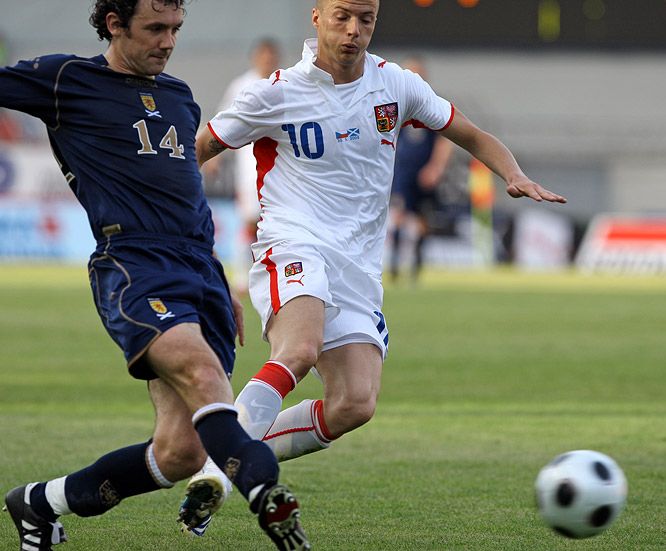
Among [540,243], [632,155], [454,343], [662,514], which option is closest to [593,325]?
[454,343]

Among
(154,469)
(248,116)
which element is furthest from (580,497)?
(248,116)

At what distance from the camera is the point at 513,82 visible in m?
36.7

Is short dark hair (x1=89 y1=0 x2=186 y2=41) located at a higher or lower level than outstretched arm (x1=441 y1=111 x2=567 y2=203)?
higher

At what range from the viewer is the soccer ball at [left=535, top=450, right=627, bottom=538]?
4551 mm

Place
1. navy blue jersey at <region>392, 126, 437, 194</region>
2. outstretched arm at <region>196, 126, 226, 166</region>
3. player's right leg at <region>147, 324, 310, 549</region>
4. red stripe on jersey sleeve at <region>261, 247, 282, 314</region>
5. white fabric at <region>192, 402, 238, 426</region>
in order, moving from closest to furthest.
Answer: player's right leg at <region>147, 324, 310, 549</region>, white fabric at <region>192, 402, 238, 426</region>, red stripe on jersey sleeve at <region>261, 247, 282, 314</region>, outstretched arm at <region>196, 126, 226, 166</region>, navy blue jersey at <region>392, 126, 437, 194</region>

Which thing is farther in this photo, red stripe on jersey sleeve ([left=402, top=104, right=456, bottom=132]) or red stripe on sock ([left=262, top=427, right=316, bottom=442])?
red stripe on jersey sleeve ([left=402, top=104, right=456, bottom=132])

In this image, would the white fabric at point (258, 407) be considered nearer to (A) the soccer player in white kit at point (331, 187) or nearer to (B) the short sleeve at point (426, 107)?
(A) the soccer player in white kit at point (331, 187)

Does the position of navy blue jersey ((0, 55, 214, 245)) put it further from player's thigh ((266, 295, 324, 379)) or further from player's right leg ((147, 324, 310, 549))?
player's thigh ((266, 295, 324, 379))

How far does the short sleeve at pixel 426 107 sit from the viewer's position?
6.01 m

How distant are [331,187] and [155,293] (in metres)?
1.51

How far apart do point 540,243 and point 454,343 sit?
15.2m

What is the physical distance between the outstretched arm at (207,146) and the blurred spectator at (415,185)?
43.9 ft

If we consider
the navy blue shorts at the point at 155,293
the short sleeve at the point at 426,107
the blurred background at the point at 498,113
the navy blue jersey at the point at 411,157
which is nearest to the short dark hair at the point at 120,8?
the navy blue shorts at the point at 155,293

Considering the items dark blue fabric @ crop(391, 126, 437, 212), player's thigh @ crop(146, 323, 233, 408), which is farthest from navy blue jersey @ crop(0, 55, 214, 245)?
dark blue fabric @ crop(391, 126, 437, 212)
